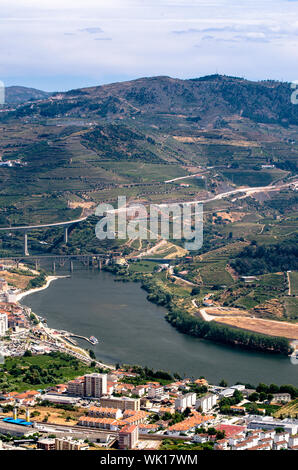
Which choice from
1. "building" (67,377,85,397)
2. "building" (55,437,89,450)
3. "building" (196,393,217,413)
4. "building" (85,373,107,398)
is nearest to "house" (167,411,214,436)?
"building" (196,393,217,413)

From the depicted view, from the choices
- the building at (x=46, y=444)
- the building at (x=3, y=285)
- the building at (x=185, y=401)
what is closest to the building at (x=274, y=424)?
the building at (x=185, y=401)

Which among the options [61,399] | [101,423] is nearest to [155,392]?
[61,399]

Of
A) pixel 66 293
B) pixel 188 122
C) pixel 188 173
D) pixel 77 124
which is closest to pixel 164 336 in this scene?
pixel 66 293

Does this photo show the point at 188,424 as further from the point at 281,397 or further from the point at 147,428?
the point at 281,397

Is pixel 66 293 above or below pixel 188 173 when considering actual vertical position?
below

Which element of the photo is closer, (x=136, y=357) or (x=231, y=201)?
(x=136, y=357)
